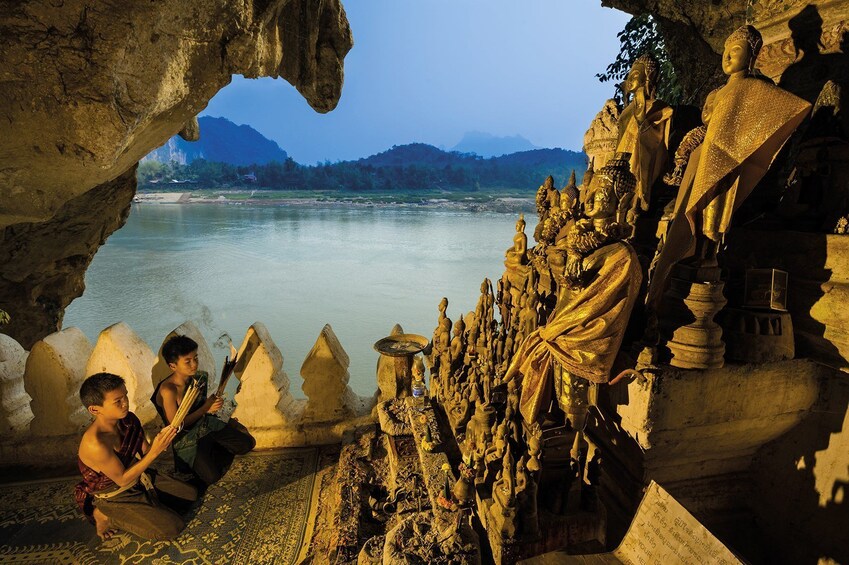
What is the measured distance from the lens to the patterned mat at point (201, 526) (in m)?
2.54

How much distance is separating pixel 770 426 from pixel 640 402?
106cm

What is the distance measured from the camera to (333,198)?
846 inches

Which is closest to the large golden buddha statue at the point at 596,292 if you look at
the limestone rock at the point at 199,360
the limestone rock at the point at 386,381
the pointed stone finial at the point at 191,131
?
the limestone rock at the point at 386,381

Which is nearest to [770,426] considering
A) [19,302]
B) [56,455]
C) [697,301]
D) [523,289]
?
[697,301]

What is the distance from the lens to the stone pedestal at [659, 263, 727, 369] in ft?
7.35

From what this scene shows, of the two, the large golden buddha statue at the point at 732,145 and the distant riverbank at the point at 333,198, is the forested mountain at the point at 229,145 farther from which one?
the large golden buddha statue at the point at 732,145

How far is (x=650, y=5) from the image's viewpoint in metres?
6.86

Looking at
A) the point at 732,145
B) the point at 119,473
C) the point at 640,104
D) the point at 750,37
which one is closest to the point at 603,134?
the point at 640,104

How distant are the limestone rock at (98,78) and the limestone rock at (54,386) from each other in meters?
1.78

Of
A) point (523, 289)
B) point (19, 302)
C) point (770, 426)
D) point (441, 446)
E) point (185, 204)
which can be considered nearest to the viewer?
point (770, 426)

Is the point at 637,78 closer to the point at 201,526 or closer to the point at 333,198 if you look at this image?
the point at 201,526

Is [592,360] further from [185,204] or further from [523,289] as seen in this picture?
[185,204]

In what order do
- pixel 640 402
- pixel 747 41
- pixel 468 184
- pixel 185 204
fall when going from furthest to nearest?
pixel 468 184 < pixel 185 204 < pixel 640 402 < pixel 747 41

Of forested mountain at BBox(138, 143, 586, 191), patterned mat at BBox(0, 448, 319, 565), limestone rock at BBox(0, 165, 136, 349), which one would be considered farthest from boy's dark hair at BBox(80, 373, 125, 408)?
forested mountain at BBox(138, 143, 586, 191)
